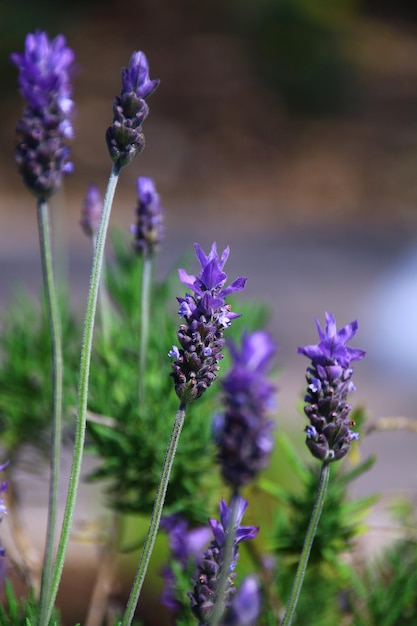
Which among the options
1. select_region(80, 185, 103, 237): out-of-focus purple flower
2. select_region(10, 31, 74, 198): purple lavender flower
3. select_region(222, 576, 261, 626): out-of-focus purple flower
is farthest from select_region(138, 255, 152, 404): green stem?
select_region(222, 576, 261, 626): out-of-focus purple flower

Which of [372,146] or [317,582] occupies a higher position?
[372,146]

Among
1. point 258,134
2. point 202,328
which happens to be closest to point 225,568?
point 202,328

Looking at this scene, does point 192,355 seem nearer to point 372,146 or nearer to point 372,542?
point 372,542

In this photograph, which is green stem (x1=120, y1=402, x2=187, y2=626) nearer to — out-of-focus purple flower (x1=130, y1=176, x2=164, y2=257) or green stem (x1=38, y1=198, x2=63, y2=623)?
green stem (x1=38, y1=198, x2=63, y2=623)

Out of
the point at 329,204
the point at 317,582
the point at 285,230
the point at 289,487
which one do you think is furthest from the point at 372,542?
the point at 329,204

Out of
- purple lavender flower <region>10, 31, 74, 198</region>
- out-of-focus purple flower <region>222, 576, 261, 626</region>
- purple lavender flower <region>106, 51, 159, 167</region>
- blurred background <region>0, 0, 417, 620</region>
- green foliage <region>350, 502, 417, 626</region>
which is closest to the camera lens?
out-of-focus purple flower <region>222, 576, 261, 626</region>

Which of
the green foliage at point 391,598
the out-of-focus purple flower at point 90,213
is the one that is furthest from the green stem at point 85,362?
the out-of-focus purple flower at point 90,213
